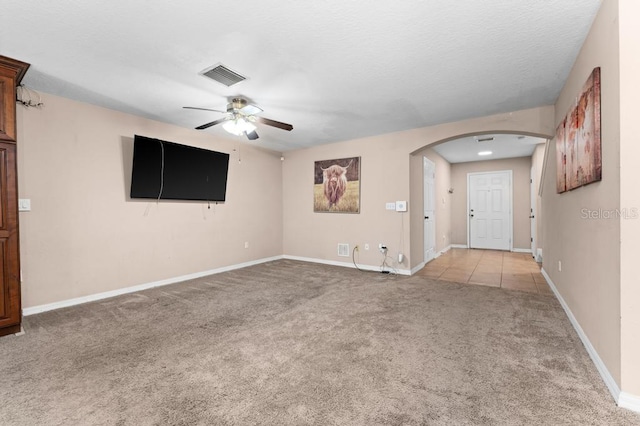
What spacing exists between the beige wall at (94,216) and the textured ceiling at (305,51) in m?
0.39

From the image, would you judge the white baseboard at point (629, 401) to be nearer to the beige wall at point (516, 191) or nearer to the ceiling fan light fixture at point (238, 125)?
the ceiling fan light fixture at point (238, 125)

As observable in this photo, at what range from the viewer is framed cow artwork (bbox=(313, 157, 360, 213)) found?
5.55 metres

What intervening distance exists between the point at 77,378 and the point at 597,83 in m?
4.09

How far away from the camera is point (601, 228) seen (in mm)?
1966

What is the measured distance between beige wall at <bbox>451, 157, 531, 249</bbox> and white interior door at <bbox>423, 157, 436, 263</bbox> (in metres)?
2.28

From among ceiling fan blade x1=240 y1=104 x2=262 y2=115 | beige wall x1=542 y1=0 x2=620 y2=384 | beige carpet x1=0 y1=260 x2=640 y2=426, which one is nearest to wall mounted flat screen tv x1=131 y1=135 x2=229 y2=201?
ceiling fan blade x1=240 y1=104 x2=262 y2=115

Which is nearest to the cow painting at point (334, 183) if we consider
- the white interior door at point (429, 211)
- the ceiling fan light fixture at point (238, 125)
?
the white interior door at point (429, 211)

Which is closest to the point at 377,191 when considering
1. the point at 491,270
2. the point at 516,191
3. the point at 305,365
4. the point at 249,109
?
the point at 491,270

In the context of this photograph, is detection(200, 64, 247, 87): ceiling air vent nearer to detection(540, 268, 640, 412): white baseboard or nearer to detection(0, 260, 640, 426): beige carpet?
detection(0, 260, 640, 426): beige carpet

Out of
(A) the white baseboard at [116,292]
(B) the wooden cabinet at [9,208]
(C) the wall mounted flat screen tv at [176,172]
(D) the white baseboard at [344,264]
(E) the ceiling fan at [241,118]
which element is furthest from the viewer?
(D) the white baseboard at [344,264]

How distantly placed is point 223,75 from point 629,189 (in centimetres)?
324

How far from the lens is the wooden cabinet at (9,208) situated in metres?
2.58

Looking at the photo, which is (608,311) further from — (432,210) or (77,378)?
(432,210)

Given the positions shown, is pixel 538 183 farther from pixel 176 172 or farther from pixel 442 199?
pixel 176 172
